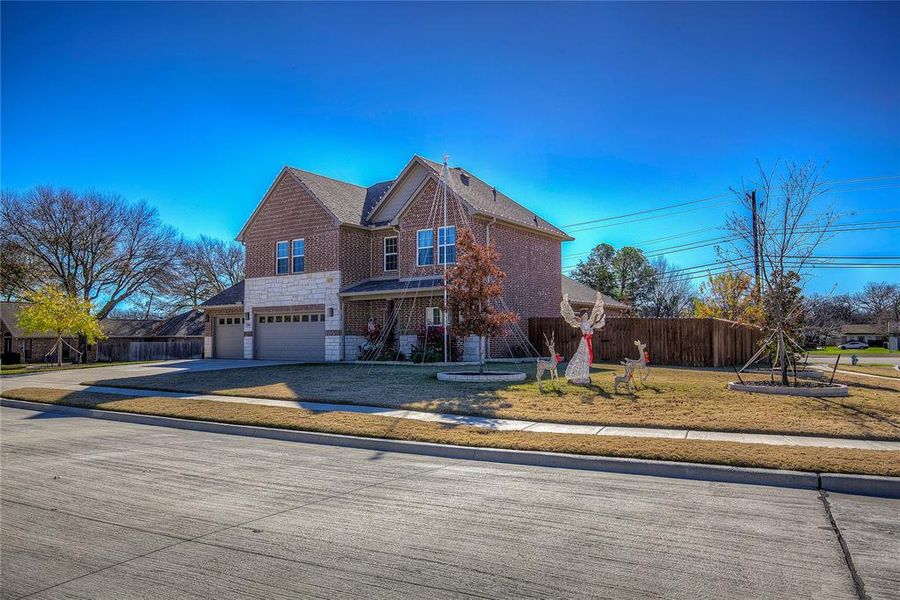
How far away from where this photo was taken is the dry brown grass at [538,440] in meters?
7.73

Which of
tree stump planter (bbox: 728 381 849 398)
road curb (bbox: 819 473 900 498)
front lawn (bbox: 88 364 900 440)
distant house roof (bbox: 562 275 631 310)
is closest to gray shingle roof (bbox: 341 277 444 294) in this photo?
front lawn (bbox: 88 364 900 440)

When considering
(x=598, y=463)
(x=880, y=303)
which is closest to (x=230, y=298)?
(x=598, y=463)

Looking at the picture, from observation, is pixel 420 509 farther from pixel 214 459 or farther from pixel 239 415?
pixel 239 415

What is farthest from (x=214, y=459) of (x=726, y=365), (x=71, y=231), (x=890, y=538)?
(x=71, y=231)

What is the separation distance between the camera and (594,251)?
171 ft

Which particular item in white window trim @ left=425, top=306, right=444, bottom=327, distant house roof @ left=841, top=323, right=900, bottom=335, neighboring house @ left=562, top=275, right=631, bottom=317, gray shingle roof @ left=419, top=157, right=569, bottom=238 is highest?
gray shingle roof @ left=419, top=157, right=569, bottom=238

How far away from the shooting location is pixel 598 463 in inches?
327

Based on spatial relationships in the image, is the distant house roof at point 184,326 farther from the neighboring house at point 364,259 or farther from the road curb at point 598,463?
the road curb at point 598,463

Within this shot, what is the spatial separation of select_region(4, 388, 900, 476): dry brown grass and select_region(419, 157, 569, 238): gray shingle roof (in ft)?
45.9

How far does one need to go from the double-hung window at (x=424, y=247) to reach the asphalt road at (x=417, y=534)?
17685mm

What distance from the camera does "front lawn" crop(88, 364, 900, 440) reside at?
1068 centimetres

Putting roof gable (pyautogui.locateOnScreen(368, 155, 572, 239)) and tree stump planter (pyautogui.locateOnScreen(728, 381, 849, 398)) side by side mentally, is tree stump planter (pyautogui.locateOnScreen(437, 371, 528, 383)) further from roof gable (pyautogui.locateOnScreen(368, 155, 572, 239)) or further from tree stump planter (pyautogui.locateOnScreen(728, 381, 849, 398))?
roof gable (pyautogui.locateOnScreen(368, 155, 572, 239))

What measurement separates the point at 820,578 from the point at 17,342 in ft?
185

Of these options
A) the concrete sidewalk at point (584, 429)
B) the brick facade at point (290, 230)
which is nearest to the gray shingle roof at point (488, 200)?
the brick facade at point (290, 230)
